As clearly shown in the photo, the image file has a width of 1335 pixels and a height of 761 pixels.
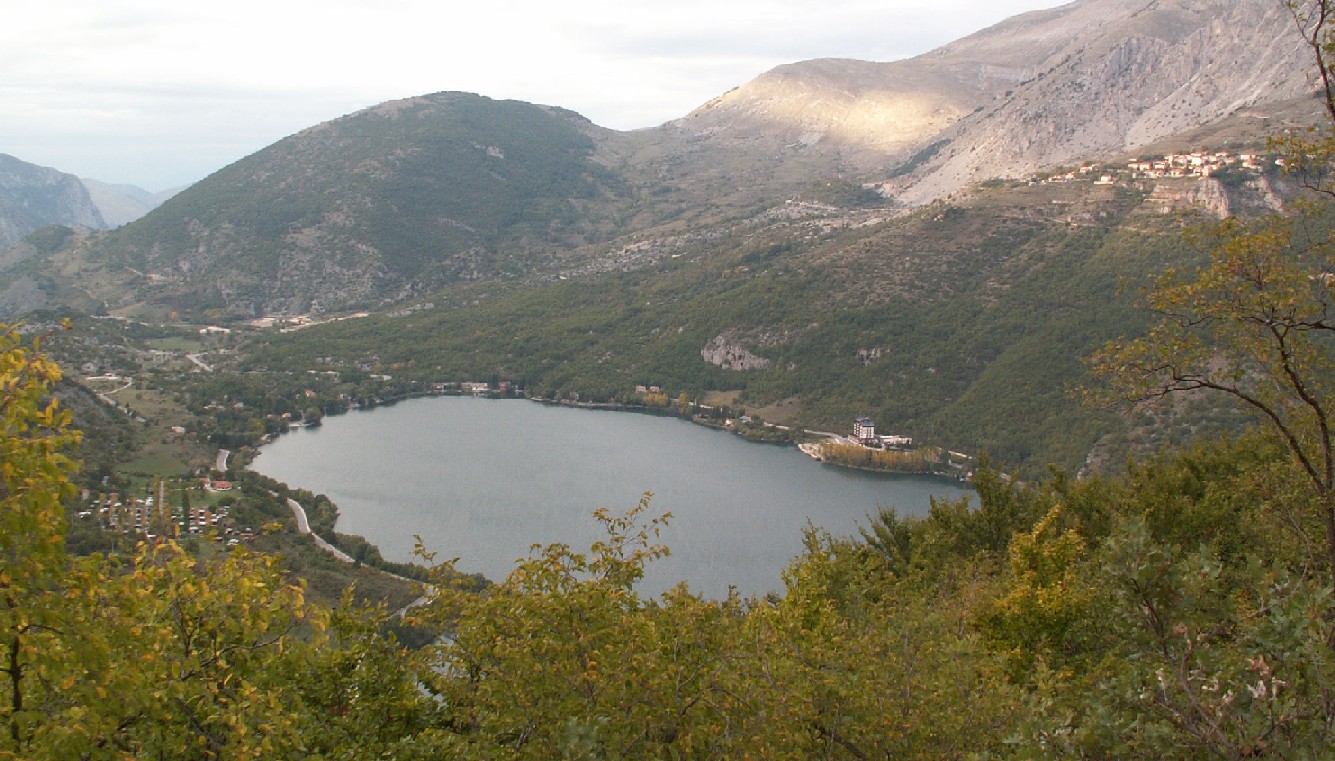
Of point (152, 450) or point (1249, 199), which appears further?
point (1249, 199)

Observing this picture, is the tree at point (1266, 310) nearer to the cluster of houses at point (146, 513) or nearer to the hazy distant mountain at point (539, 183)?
the cluster of houses at point (146, 513)

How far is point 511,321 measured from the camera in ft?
386

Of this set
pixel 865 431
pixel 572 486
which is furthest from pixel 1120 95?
pixel 572 486

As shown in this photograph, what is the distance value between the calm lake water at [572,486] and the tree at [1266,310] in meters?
31.2

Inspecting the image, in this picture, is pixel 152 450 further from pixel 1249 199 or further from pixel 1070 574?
pixel 1249 199

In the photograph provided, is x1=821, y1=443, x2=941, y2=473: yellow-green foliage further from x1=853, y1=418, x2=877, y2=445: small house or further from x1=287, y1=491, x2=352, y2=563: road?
x1=287, y1=491, x2=352, y2=563: road

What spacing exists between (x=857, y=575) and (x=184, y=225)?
156m

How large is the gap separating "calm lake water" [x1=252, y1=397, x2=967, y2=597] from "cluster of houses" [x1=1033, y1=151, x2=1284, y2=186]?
44000 millimetres

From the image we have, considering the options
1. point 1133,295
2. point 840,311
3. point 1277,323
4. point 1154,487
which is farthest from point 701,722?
point 840,311

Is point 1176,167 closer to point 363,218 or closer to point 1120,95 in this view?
point 1120,95

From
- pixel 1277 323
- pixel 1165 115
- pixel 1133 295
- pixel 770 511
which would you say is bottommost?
pixel 770 511

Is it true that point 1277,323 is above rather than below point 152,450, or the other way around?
above

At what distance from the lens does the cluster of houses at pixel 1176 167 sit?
266 ft

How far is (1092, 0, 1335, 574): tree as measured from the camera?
7.86 meters
